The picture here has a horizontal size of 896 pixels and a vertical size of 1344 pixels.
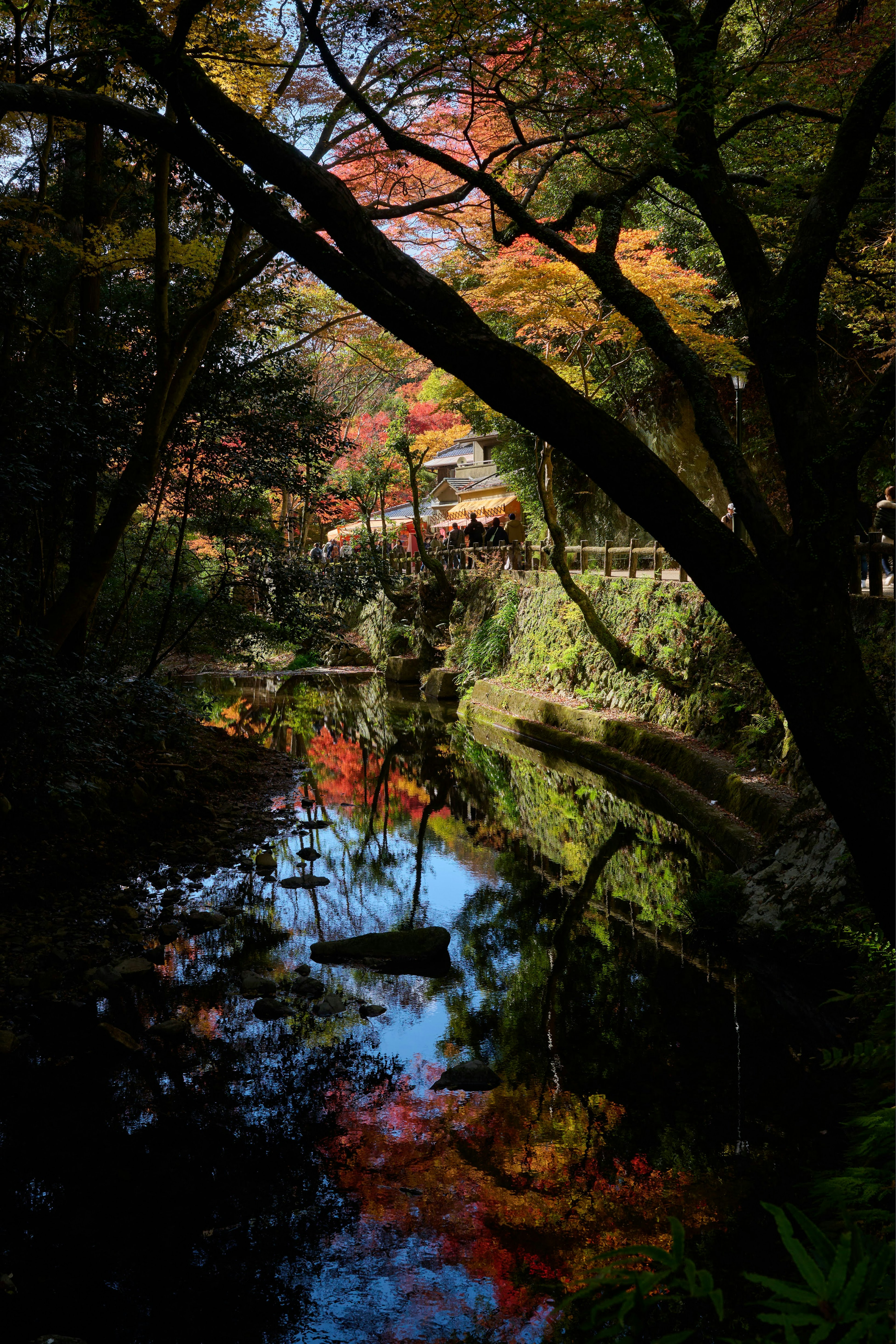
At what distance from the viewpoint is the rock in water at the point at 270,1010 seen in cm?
617

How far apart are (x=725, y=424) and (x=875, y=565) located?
6087 mm

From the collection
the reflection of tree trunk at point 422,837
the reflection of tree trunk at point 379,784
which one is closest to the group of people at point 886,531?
the reflection of tree trunk at point 422,837

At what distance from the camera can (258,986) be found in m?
6.56

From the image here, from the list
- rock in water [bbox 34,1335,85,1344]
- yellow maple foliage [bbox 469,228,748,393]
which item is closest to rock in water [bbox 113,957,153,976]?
rock in water [bbox 34,1335,85,1344]

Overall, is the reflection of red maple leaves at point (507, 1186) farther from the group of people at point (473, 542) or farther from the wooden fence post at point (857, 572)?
the group of people at point (473, 542)

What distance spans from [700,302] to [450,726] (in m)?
8.98

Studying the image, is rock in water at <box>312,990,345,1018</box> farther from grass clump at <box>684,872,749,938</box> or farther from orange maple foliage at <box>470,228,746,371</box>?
orange maple foliage at <box>470,228,746,371</box>

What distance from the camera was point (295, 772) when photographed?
45.0ft

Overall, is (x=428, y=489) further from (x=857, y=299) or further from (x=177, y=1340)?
(x=177, y=1340)

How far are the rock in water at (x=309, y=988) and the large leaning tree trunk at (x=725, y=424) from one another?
3985 millimetres

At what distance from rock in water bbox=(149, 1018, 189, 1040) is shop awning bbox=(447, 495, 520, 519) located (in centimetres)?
2434

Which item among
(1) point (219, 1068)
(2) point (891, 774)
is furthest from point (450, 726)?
(2) point (891, 774)

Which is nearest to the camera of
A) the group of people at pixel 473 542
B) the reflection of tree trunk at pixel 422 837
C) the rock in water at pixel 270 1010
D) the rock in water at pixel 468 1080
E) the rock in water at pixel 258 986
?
the rock in water at pixel 468 1080

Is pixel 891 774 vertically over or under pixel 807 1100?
over
